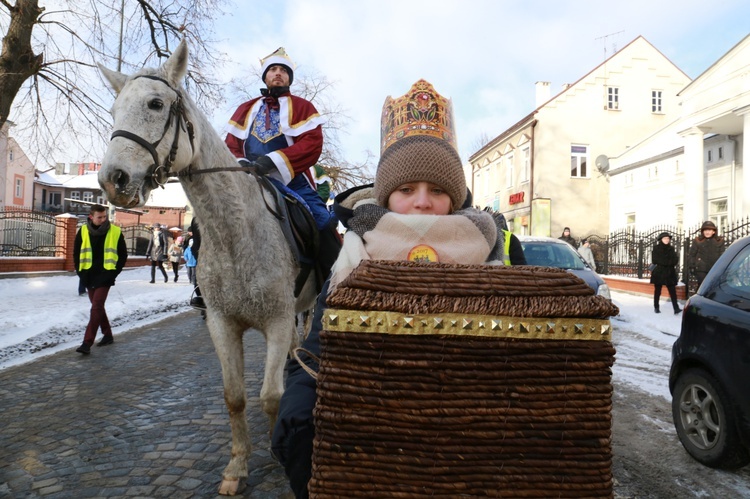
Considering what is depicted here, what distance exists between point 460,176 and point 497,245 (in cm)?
31

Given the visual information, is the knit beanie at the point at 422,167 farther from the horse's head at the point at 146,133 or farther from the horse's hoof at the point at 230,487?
the horse's hoof at the point at 230,487

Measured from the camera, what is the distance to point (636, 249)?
60.3ft

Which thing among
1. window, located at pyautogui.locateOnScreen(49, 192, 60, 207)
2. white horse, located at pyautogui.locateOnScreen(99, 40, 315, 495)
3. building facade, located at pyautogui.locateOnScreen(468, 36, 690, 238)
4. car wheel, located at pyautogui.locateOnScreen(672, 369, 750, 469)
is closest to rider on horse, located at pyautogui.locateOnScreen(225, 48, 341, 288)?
white horse, located at pyautogui.locateOnScreen(99, 40, 315, 495)

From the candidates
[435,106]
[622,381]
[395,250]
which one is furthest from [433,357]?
A: [622,381]

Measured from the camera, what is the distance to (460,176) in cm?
195

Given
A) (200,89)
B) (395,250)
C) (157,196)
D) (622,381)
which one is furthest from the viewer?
(157,196)

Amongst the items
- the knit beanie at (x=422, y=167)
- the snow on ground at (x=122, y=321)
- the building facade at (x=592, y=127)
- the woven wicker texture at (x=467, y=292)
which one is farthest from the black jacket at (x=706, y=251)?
the building facade at (x=592, y=127)

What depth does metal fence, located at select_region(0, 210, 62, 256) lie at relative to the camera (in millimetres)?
19297

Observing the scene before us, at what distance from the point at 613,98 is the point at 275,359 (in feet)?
106

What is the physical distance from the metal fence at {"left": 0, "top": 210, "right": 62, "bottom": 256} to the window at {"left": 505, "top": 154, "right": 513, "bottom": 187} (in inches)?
1046

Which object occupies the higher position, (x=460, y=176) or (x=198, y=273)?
(x=460, y=176)

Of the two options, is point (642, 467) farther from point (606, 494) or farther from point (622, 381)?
point (606, 494)

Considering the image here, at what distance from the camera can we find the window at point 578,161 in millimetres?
30516

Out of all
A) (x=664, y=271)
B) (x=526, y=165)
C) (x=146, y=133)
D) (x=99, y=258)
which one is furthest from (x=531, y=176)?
(x=146, y=133)
